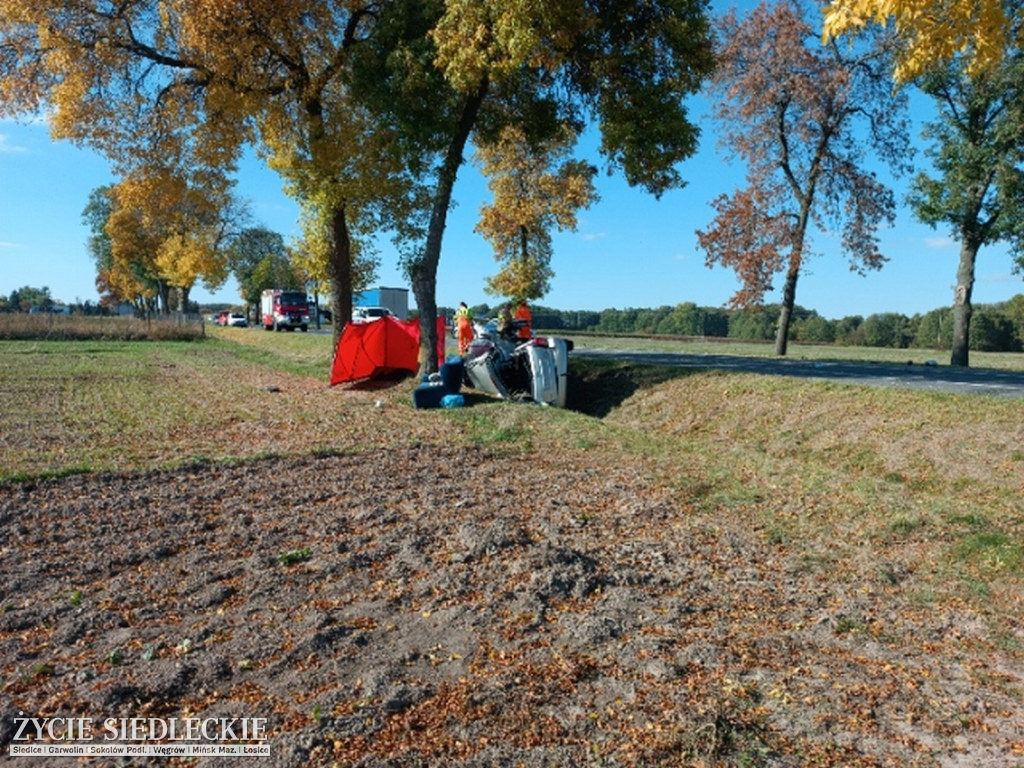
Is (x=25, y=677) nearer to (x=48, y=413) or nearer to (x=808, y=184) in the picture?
(x=48, y=413)

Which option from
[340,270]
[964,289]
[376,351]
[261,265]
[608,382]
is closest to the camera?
[608,382]

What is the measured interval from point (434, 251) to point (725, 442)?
24.5ft

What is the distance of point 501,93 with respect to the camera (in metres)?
14.2

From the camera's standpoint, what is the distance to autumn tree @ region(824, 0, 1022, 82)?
16.3 feet

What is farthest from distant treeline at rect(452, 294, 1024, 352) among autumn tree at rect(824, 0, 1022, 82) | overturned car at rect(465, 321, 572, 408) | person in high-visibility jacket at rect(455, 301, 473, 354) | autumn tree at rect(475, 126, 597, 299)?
autumn tree at rect(824, 0, 1022, 82)

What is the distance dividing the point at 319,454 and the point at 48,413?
18.2 ft

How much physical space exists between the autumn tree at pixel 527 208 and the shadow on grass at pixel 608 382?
35.8 ft

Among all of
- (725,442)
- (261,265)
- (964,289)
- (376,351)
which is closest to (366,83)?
(376,351)

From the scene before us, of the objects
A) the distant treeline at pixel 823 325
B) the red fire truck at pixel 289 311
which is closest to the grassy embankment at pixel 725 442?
the distant treeline at pixel 823 325

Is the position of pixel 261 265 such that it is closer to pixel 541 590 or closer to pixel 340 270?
pixel 340 270

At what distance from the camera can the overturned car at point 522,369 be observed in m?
12.5

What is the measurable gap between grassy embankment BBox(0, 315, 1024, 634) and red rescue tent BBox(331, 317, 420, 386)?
1047 millimetres

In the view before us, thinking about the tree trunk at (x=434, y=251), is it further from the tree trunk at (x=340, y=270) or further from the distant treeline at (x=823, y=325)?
the distant treeline at (x=823, y=325)

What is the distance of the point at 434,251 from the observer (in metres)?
14.5
